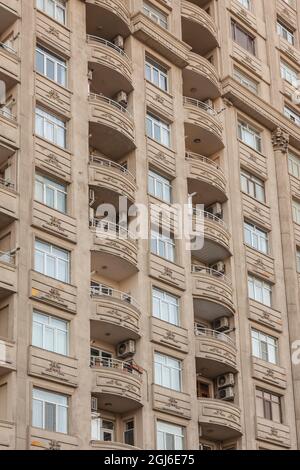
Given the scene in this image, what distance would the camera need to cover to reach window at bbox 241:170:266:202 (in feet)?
180

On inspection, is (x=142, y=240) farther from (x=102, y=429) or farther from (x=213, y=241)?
(x=102, y=429)

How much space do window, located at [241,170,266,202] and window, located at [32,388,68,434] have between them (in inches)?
745

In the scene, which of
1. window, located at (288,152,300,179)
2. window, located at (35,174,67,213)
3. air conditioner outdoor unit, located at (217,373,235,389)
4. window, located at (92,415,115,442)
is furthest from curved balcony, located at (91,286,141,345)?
window, located at (288,152,300,179)

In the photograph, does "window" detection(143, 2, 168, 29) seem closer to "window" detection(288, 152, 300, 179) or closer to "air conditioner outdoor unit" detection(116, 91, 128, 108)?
"air conditioner outdoor unit" detection(116, 91, 128, 108)

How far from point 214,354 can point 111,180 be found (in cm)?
915

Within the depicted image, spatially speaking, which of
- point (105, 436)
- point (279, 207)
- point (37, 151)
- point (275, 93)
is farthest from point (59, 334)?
point (275, 93)

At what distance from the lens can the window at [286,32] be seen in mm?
64375

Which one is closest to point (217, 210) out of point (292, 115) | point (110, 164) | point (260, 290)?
point (260, 290)

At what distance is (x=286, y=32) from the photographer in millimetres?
64938

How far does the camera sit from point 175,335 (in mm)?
45656

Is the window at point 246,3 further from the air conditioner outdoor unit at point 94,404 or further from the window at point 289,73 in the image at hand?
the air conditioner outdoor unit at point 94,404

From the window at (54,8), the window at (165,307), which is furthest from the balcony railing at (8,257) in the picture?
the window at (54,8)

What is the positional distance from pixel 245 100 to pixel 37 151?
1696 cm

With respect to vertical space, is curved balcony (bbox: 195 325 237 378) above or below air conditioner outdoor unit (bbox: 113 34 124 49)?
below
